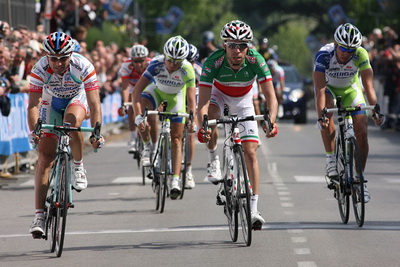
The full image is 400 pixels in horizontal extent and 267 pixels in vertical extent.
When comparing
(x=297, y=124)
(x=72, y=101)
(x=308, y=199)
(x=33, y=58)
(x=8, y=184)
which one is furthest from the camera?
(x=297, y=124)

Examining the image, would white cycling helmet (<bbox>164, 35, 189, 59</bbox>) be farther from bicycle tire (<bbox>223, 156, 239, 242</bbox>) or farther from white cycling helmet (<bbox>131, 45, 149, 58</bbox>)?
white cycling helmet (<bbox>131, 45, 149, 58</bbox>)

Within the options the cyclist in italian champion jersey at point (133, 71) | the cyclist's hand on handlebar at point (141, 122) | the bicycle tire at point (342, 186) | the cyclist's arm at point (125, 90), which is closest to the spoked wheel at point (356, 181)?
the bicycle tire at point (342, 186)

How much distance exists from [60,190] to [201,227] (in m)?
2.15

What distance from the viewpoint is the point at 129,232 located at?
11.9 meters

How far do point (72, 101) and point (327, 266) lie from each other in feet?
10.7

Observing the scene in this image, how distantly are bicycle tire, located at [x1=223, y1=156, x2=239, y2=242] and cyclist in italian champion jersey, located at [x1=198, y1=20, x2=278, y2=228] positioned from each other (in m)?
0.18

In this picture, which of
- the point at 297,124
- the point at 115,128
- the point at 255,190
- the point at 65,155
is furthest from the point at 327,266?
the point at 297,124

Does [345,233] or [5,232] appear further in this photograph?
[5,232]

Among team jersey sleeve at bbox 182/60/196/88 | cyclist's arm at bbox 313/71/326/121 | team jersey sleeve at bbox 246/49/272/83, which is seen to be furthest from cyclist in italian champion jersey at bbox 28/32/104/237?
team jersey sleeve at bbox 182/60/196/88

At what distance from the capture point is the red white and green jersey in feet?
37.1

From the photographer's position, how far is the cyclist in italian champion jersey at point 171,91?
1415 cm

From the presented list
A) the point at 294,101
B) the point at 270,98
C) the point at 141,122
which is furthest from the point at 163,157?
the point at 294,101

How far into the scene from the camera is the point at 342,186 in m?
12.3

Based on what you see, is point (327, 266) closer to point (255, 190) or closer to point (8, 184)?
point (255, 190)
